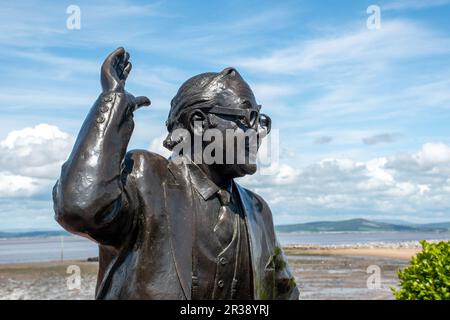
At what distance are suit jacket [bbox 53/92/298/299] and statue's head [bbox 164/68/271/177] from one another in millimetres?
173

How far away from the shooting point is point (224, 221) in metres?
4.14

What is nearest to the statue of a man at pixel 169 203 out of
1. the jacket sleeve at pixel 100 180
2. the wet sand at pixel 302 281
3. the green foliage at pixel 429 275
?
the jacket sleeve at pixel 100 180

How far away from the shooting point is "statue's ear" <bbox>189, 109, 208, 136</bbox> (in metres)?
4.16

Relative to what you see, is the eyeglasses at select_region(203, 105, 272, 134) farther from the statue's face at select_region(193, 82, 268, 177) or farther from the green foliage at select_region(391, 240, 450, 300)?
the green foliage at select_region(391, 240, 450, 300)

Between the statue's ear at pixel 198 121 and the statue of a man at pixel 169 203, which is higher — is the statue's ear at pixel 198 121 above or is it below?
Answer: above

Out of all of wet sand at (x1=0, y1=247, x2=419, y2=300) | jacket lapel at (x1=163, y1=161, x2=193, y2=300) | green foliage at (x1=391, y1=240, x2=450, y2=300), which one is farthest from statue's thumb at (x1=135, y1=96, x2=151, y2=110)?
wet sand at (x1=0, y1=247, x2=419, y2=300)

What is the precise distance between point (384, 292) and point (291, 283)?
15735mm

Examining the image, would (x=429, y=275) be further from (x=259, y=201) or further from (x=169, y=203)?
(x=169, y=203)

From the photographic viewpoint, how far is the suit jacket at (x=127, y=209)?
3.63 m

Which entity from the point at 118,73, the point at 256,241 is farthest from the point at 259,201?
the point at 118,73

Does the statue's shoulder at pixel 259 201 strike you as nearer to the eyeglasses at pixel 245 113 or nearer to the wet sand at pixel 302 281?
the eyeglasses at pixel 245 113

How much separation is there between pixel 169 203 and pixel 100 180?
0.51m
